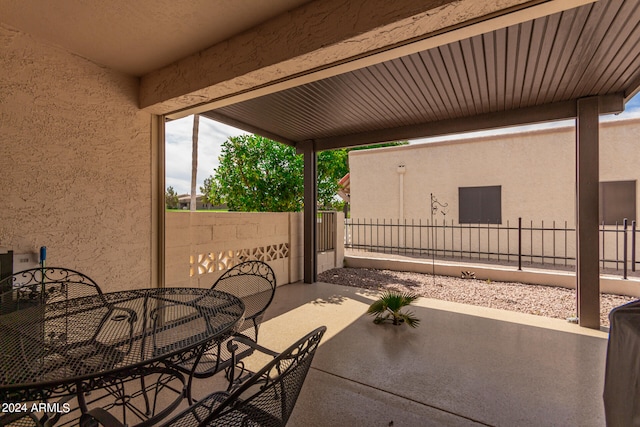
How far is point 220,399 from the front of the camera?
56.4 inches

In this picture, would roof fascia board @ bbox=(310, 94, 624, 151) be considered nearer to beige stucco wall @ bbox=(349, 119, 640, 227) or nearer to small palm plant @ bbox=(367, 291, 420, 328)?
small palm plant @ bbox=(367, 291, 420, 328)

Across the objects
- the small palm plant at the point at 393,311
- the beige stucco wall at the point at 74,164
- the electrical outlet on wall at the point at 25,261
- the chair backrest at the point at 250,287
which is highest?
the beige stucco wall at the point at 74,164

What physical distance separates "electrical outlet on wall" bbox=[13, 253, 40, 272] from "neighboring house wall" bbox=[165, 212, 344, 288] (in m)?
1.22

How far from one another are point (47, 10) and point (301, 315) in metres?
3.94

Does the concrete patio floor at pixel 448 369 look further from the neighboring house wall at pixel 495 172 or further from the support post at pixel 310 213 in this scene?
the neighboring house wall at pixel 495 172

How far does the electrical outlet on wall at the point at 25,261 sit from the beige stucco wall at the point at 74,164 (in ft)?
0.16

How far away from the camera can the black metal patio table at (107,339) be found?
1.12m

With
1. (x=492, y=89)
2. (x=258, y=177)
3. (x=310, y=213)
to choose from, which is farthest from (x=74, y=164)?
(x=492, y=89)

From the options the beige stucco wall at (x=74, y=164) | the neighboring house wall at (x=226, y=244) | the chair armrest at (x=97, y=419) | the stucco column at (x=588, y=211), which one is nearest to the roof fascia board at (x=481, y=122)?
the stucco column at (x=588, y=211)

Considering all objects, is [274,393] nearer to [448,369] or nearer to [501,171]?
[448,369]

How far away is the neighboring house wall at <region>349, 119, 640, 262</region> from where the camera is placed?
21.4 ft

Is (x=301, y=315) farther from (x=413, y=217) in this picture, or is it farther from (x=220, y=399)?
(x=413, y=217)

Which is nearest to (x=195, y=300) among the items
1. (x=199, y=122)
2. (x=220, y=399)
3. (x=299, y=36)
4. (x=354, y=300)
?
(x=220, y=399)

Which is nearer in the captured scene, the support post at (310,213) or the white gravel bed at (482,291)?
the white gravel bed at (482,291)
